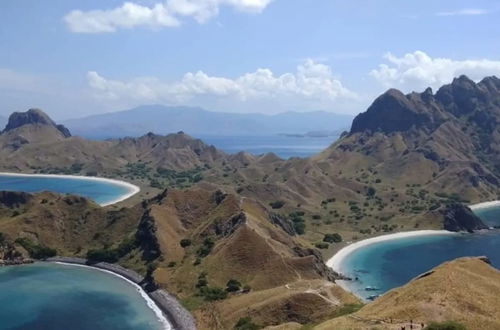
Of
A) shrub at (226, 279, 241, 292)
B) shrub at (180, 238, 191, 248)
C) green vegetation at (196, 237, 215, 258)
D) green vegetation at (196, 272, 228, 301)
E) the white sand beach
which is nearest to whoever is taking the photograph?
the white sand beach

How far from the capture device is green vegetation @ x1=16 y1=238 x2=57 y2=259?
179 meters

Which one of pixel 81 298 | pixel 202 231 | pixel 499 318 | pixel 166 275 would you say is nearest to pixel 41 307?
pixel 81 298

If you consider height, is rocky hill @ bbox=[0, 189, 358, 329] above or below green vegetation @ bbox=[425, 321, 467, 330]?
below

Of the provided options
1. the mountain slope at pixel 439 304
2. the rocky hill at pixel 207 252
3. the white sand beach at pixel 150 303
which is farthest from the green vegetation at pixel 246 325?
the mountain slope at pixel 439 304

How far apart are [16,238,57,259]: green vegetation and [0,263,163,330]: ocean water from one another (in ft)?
24.3

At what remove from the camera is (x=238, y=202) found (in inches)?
7298

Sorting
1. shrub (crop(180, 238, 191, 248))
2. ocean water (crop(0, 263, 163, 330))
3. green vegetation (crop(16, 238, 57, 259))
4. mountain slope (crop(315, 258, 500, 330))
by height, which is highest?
mountain slope (crop(315, 258, 500, 330))

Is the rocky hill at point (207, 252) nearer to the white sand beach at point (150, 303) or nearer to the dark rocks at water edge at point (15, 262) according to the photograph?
the dark rocks at water edge at point (15, 262)

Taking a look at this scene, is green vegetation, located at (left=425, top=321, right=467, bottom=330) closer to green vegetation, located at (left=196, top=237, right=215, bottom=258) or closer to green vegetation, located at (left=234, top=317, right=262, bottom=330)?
green vegetation, located at (left=234, top=317, right=262, bottom=330)

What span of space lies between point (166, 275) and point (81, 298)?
76.2ft

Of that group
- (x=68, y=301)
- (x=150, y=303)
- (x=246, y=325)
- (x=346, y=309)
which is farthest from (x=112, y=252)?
(x=346, y=309)

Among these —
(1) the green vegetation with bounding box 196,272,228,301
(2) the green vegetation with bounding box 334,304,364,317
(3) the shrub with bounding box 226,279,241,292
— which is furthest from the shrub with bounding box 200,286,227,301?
(2) the green vegetation with bounding box 334,304,364,317

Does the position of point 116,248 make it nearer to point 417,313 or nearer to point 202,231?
point 202,231

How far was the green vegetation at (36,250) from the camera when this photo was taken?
17938cm
